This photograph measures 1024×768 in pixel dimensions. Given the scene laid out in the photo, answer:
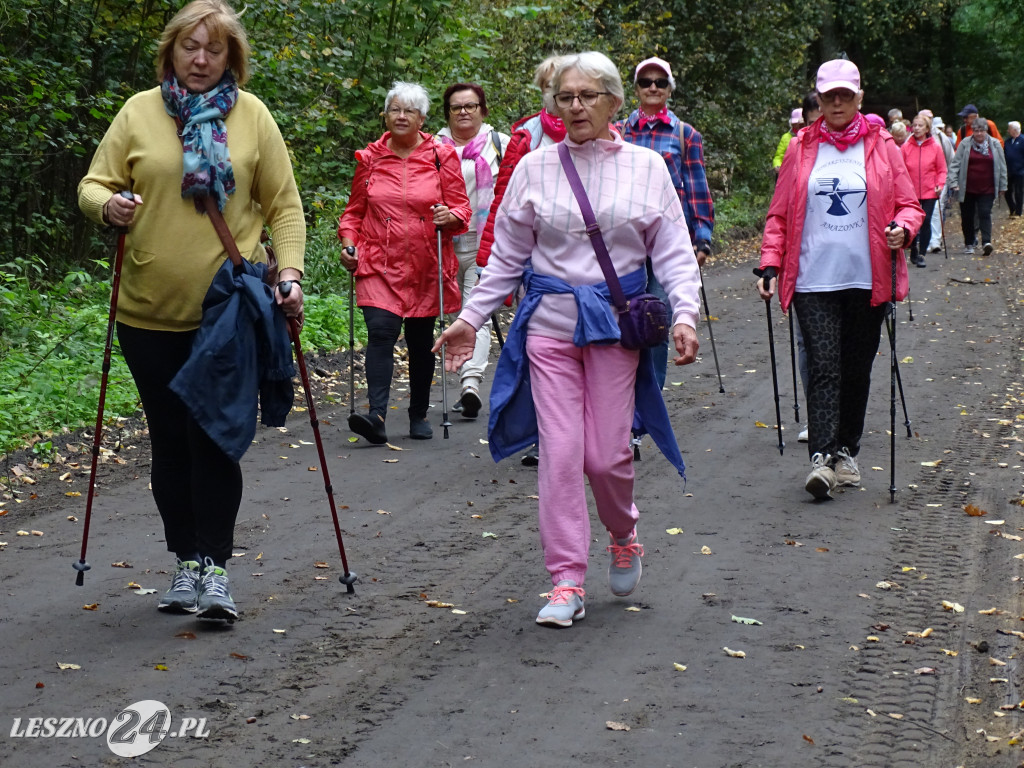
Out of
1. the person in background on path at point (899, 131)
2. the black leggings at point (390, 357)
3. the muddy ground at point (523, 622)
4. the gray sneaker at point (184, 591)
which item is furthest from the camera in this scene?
the person in background on path at point (899, 131)

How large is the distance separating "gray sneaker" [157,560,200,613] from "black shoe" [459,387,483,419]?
4.65m

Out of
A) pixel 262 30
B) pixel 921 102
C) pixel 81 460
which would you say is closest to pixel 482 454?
pixel 81 460

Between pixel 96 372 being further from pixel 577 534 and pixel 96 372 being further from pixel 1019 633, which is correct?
pixel 1019 633

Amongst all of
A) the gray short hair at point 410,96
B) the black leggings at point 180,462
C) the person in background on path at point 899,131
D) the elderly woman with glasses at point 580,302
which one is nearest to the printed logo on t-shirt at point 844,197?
the elderly woman with glasses at point 580,302

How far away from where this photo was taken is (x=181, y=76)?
202 inches

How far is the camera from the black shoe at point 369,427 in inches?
359

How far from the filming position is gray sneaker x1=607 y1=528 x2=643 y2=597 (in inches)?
224

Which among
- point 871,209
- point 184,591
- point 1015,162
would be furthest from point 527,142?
point 1015,162

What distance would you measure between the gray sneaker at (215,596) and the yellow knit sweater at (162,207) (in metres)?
0.96

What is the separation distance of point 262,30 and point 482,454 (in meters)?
7.31

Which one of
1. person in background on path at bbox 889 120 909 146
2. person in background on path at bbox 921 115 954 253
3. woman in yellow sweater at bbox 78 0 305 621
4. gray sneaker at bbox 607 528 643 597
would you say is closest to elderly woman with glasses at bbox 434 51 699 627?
gray sneaker at bbox 607 528 643 597

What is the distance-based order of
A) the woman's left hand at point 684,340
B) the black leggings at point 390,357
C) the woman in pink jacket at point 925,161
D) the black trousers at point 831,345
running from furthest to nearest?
the woman in pink jacket at point 925,161 → the black leggings at point 390,357 → the black trousers at point 831,345 → the woman's left hand at point 684,340

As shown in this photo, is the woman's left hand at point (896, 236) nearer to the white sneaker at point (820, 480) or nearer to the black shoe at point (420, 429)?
the white sneaker at point (820, 480)

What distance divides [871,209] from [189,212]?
3.94 metres
